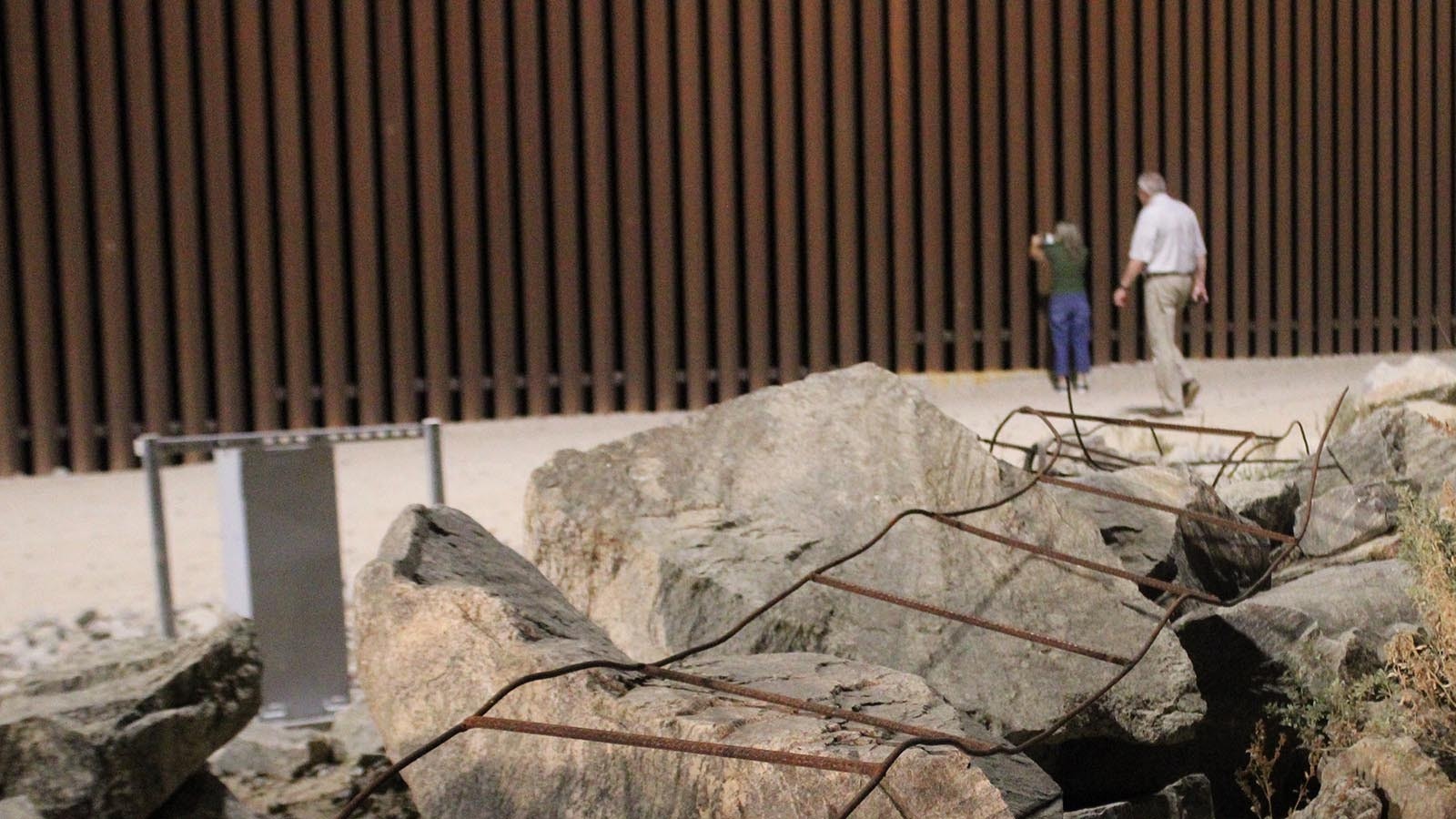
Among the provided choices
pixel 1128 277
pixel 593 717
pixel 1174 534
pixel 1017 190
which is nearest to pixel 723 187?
pixel 1017 190

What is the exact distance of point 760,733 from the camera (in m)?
2.00

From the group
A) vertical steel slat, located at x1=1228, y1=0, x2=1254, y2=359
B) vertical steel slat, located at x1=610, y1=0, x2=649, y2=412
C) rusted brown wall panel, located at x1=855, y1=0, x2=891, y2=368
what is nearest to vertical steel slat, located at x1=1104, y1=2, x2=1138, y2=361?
vertical steel slat, located at x1=1228, y1=0, x2=1254, y2=359

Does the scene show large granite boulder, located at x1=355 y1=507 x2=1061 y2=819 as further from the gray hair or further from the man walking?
the gray hair

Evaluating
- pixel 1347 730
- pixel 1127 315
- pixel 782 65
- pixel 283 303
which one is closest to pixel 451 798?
pixel 1347 730

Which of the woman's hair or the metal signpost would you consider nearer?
the metal signpost

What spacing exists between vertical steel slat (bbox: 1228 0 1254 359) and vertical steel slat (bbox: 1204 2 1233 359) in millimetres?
41

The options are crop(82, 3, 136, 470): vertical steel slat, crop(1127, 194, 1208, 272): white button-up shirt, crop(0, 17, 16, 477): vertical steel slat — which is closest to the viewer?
crop(0, 17, 16, 477): vertical steel slat

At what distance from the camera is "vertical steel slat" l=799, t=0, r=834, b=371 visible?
375 inches

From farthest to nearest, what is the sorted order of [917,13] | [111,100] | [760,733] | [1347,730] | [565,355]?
[917,13]
[565,355]
[111,100]
[1347,730]
[760,733]

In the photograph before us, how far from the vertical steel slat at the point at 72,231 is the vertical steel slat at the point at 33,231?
0.07 meters

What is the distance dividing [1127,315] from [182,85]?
593 centimetres

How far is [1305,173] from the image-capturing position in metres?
11.3

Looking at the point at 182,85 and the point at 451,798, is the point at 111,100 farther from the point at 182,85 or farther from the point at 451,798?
the point at 451,798

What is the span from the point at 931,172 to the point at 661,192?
1.75 metres
